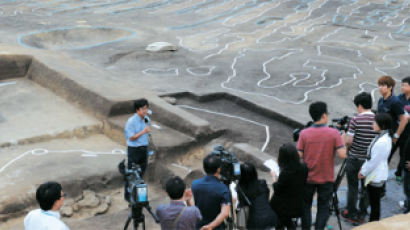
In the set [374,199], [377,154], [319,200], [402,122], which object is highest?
[402,122]

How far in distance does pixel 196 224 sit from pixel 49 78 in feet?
27.3

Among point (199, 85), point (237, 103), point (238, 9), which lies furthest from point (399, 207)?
point (238, 9)

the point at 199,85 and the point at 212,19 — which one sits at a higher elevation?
the point at 212,19

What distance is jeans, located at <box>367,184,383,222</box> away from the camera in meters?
5.91

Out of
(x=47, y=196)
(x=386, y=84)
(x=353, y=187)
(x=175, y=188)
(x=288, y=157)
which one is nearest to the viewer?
(x=47, y=196)

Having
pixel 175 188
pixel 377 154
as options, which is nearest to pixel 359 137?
pixel 377 154

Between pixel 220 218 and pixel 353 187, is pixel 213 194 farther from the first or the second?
pixel 353 187

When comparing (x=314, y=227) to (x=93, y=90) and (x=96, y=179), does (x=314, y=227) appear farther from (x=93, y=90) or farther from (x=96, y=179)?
(x=93, y=90)

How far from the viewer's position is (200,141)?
9.59 m

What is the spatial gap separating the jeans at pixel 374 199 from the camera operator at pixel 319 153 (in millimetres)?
660

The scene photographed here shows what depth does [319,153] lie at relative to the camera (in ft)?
17.7

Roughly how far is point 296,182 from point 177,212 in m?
1.38

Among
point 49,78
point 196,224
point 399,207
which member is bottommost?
point 399,207

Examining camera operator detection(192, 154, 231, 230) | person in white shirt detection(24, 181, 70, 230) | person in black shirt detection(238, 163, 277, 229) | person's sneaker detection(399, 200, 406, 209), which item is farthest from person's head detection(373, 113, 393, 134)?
person in white shirt detection(24, 181, 70, 230)
